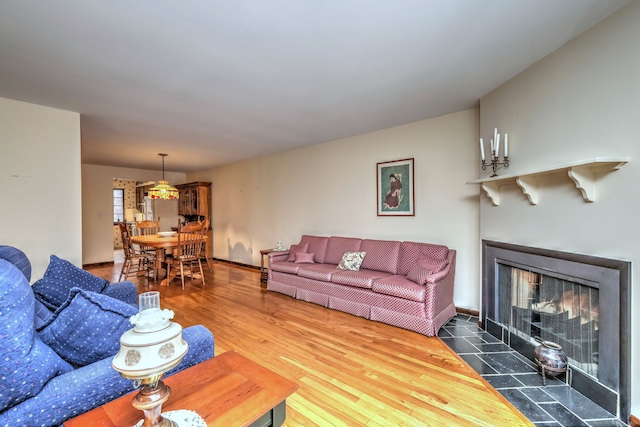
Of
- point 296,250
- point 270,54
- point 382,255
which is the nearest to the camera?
point 270,54

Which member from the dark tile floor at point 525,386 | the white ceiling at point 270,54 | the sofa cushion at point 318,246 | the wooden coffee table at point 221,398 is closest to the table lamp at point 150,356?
the wooden coffee table at point 221,398

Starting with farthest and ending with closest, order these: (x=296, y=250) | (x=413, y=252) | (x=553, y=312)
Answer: (x=296, y=250)
(x=413, y=252)
(x=553, y=312)

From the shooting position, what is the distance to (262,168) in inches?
247

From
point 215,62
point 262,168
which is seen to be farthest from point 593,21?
point 262,168

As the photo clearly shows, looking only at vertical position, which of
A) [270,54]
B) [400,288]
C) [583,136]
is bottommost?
[400,288]

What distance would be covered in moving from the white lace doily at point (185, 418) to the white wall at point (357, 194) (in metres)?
3.48

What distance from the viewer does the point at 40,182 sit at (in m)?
3.25

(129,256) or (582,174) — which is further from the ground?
(582,174)

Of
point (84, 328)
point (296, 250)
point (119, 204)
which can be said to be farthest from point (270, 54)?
point (119, 204)

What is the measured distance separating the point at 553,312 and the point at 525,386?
26.7 inches

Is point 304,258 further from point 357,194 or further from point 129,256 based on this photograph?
point 129,256

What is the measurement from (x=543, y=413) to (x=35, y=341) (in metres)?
2.74

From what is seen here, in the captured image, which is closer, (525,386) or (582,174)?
(582,174)

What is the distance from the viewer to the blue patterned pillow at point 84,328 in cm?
115
